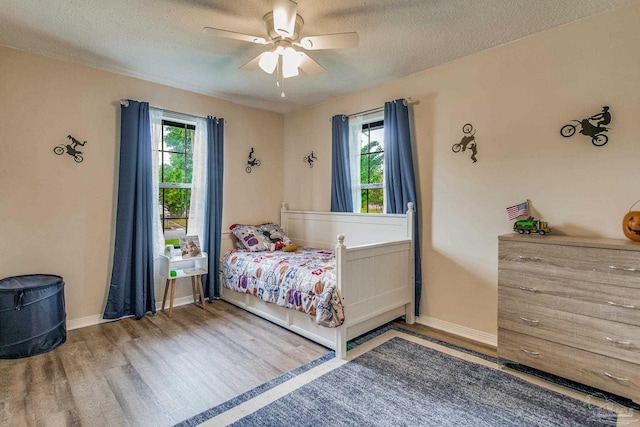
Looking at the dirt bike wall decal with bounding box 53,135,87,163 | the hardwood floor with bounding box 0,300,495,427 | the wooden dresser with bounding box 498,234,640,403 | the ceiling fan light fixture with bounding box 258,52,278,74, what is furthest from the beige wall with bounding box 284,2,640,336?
the dirt bike wall decal with bounding box 53,135,87,163

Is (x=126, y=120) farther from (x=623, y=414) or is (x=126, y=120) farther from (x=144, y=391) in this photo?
(x=623, y=414)

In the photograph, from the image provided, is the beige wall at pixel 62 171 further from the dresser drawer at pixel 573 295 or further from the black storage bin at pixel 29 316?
the dresser drawer at pixel 573 295

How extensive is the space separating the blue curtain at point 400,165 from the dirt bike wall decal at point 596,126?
1.33m

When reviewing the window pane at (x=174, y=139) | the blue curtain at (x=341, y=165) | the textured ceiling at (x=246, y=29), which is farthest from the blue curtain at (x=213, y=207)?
the blue curtain at (x=341, y=165)

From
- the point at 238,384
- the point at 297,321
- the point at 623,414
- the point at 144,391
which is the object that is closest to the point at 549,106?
the point at 623,414

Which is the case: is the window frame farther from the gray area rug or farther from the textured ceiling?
the gray area rug

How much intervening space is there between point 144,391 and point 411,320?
2333 millimetres

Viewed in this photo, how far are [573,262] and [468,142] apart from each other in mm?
1309

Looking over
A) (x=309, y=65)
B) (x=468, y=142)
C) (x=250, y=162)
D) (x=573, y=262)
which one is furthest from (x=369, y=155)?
(x=573, y=262)

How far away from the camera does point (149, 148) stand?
340 cm

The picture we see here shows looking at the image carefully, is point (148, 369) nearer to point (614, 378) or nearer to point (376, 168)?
point (376, 168)

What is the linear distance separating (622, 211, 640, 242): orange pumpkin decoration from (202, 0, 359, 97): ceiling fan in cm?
206

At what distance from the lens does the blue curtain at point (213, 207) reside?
12.7ft

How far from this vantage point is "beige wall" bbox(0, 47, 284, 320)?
9.09 ft
